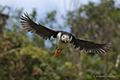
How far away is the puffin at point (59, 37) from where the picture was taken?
1724mm

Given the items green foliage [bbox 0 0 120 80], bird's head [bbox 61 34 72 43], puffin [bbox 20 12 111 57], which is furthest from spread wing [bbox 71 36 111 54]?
green foliage [bbox 0 0 120 80]

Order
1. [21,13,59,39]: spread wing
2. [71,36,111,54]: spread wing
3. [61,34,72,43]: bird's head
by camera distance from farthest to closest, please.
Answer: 1. [71,36,111,54]: spread wing
2. [21,13,59,39]: spread wing
3. [61,34,72,43]: bird's head

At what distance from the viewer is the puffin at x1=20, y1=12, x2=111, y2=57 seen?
172 cm

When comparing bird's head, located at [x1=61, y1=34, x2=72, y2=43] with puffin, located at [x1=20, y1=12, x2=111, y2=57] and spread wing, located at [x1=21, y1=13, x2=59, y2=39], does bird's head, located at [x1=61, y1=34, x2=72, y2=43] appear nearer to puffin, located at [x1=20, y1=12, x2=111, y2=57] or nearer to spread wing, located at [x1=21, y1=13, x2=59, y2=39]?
puffin, located at [x1=20, y1=12, x2=111, y2=57]

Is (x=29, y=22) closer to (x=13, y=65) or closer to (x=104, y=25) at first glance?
(x=13, y=65)

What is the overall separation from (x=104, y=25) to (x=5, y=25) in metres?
5.93

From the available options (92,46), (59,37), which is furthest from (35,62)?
(59,37)

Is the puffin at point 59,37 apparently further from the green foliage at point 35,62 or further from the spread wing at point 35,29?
the green foliage at point 35,62

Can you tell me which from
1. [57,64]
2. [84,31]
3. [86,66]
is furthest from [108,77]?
[84,31]

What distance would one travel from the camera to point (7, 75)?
5371 mm

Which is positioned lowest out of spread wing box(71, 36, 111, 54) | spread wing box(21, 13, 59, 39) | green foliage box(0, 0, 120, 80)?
green foliage box(0, 0, 120, 80)

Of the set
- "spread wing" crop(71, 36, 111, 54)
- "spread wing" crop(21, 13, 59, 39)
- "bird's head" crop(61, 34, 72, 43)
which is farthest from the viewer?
"spread wing" crop(71, 36, 111, 54)

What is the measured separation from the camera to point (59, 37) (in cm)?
175

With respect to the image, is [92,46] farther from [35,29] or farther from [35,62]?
[35,62]
